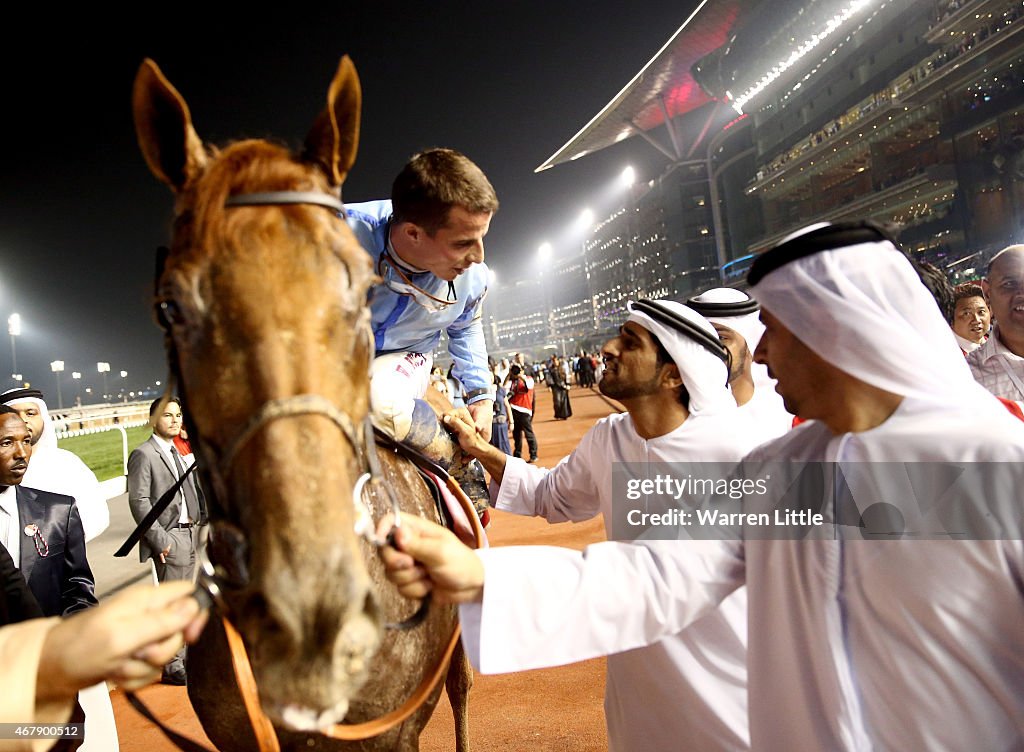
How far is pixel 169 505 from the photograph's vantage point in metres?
5.77

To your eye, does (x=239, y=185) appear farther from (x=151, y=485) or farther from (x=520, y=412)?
(x=520, y=412)

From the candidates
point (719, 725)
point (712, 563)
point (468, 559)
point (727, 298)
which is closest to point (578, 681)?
point (719, 725)

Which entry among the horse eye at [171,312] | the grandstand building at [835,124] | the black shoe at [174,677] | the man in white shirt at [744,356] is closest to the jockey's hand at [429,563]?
the horse eye at [171,312]

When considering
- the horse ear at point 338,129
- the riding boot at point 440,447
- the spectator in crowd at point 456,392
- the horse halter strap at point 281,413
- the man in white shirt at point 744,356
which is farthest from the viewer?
the man in white shirt at point 744,356

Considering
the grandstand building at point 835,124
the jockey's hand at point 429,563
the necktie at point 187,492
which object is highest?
the grandstand building at point 835,124

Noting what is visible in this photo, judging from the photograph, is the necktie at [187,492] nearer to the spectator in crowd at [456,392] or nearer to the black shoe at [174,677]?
the black shoe at [174,677]

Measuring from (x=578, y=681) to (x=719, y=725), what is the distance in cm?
319

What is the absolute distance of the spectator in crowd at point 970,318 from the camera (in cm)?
607

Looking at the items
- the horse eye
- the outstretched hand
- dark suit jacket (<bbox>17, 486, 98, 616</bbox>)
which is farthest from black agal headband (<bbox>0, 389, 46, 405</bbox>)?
the outstretched hand

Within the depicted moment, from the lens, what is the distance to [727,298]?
5484 mm

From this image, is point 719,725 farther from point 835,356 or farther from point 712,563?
point 835,356

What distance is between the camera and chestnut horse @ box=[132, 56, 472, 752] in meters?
1.18

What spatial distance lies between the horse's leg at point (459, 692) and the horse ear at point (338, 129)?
273cm

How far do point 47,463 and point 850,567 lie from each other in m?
6.85
